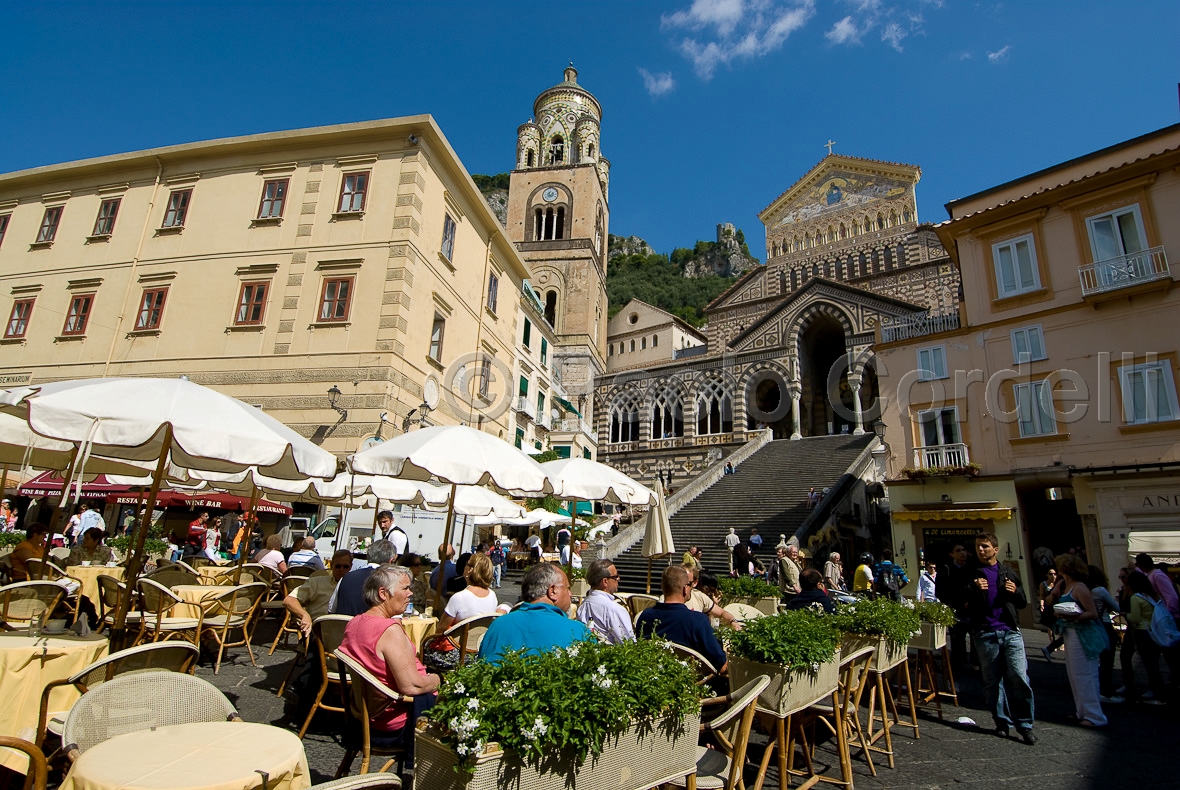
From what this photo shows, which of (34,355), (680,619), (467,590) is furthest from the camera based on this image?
(34,355)

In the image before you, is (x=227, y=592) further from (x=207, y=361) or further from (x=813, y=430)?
(x=813, y=430)

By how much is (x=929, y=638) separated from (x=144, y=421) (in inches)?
273

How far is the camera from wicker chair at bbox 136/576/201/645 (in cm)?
534

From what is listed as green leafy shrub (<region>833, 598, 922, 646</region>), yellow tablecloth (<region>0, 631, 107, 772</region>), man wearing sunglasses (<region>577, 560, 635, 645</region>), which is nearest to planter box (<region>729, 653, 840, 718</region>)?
man wearing sunglasses (<region>577, 560, 635, 645</region>)

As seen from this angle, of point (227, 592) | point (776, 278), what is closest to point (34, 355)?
point (227, 592)

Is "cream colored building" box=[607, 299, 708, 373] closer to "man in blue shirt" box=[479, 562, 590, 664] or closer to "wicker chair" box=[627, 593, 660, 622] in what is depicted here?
"wicker chair" box=[627, 593, 660, 622]

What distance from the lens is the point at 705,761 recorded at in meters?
3.10

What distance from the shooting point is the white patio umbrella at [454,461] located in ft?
20.8

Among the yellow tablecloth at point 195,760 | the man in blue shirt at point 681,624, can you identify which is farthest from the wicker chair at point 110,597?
the man in blue shirt at point 681,624

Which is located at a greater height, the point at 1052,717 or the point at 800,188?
the point at 800,188

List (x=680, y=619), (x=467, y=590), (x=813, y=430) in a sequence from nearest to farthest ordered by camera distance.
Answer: (x=680, y=619), (x=467, y=590), (x=813, y=430)

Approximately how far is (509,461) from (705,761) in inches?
167

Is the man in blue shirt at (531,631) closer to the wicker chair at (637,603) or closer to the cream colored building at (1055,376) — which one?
the wicker chair at (637,603)

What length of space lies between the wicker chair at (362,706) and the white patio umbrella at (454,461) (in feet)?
9.81
